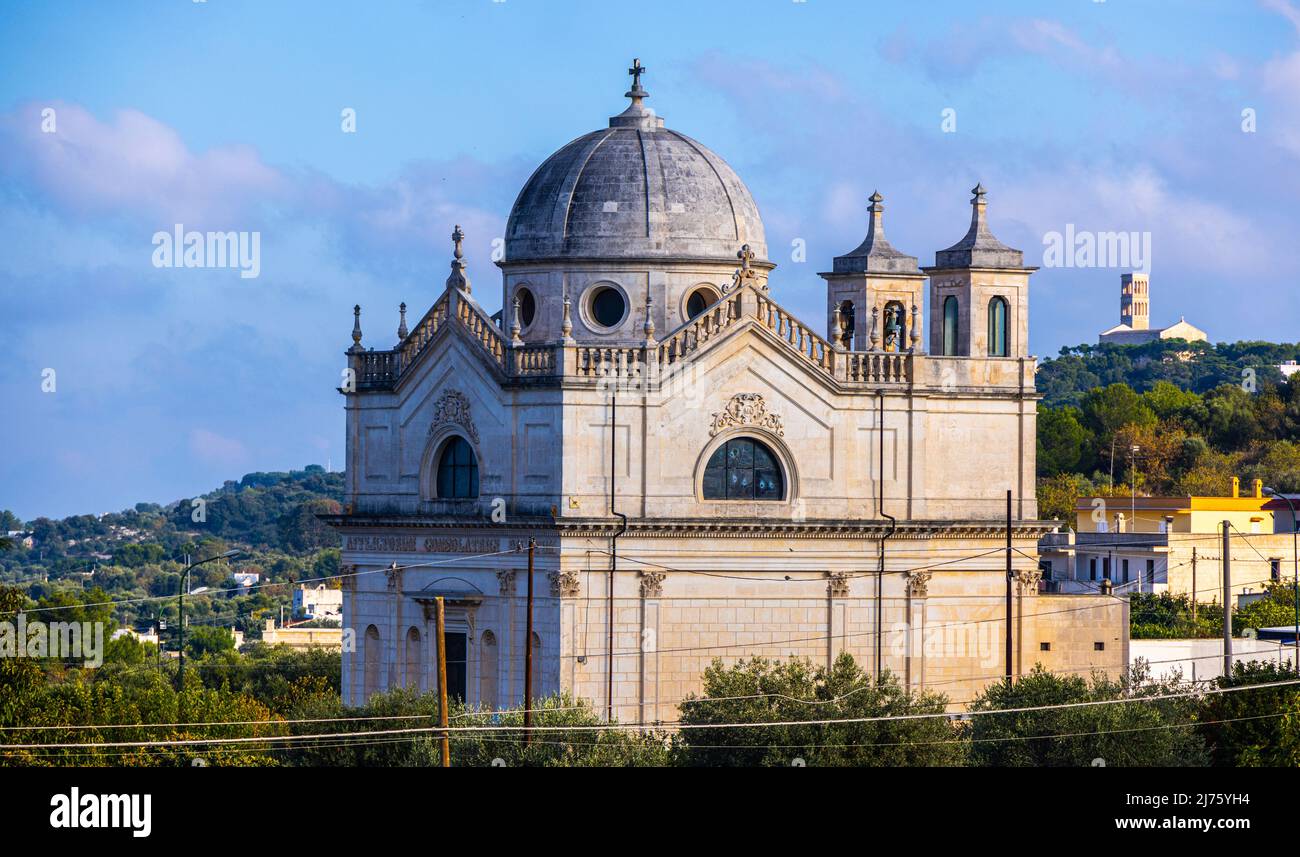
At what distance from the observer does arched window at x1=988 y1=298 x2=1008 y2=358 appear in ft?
280

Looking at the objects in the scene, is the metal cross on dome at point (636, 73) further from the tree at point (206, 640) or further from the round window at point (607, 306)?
the tree at point (206, 640)

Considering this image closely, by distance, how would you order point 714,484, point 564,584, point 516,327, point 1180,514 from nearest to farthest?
point 564,584
point 714,484
point 516,327
point 1180,514

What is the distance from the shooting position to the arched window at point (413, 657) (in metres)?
83.5

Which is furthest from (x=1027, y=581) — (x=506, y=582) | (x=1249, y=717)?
(x=506, y=582)

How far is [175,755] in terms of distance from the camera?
6950 centimetres

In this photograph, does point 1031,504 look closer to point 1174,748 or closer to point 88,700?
point 1174,748

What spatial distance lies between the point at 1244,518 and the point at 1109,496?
11138 mm

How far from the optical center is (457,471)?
82750 millimetres

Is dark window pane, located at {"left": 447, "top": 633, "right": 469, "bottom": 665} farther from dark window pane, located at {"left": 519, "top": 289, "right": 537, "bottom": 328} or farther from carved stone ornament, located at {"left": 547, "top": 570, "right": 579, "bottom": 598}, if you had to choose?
dark window pane, located at {"left": 519, "top": 289, "right": 537, "bottom": 328}

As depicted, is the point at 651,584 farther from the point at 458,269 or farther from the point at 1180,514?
the point at 1180,514

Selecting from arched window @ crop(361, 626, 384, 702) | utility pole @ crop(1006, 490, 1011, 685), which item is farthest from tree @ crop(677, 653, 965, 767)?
arched window @ crop(361, 626, 384, 702)

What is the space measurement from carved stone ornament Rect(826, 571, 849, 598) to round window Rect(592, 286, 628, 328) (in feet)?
30.8

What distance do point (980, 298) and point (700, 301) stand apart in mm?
8021

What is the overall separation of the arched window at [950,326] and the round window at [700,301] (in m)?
6.75
